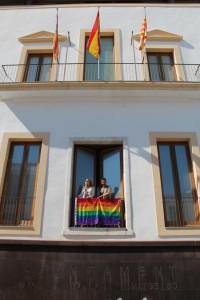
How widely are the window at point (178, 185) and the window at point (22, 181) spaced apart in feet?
12.4

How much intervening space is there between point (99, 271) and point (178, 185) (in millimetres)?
3578

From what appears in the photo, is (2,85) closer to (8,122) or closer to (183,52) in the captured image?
(8,122)

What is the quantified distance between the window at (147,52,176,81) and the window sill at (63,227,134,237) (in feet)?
20.0

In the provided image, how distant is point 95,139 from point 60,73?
3394mm

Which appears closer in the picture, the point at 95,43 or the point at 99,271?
the point at 99,271

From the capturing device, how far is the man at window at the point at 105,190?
31.8ft

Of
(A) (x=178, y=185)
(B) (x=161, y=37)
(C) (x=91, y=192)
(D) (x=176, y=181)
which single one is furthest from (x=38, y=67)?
(A) (x=178, y=185)

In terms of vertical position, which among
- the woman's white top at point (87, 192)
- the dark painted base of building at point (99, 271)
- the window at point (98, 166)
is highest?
the window at point (98, 166)

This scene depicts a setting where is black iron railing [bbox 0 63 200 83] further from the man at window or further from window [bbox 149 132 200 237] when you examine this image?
the man at window

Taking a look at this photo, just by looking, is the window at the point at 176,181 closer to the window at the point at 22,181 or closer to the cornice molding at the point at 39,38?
the window at the point at 22,181

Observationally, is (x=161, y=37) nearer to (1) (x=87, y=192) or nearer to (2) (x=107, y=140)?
(2) (x=107, y=140)

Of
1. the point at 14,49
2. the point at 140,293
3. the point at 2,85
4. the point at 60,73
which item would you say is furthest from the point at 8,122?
the point at 140,293

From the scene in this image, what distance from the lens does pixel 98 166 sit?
35.1 ft

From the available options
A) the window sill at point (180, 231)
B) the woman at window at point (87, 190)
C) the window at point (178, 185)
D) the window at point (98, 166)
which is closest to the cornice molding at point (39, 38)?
the window at point (98, 166)
